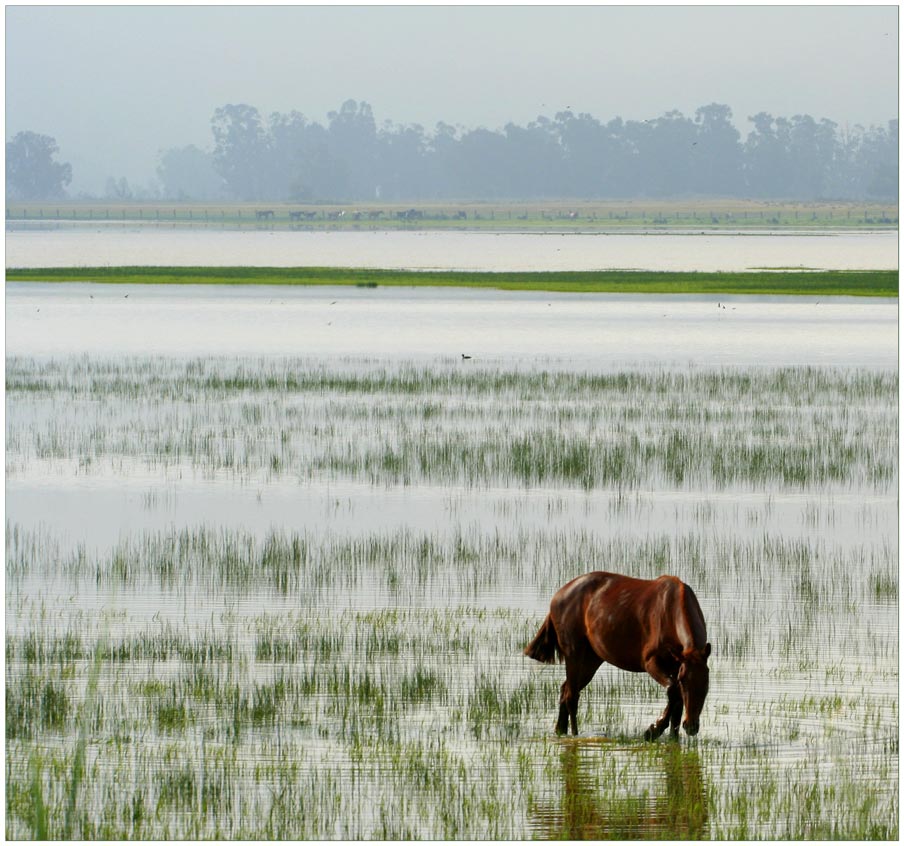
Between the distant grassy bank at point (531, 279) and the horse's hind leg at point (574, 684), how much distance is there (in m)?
51.2

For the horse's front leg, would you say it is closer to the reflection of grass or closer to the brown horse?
the brown horse

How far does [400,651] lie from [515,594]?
2.24 metres

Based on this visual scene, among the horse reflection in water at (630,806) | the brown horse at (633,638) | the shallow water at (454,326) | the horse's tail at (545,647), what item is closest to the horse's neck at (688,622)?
the brown horse at (633,638)

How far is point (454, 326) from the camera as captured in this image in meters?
46.2

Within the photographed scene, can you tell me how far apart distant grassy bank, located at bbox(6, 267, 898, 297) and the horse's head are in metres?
51.7

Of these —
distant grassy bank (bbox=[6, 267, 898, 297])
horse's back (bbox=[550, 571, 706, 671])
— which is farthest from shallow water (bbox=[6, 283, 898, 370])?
horse's back (bbox=[550, 571, 706, 671])

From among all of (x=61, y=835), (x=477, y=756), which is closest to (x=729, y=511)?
(x=477, y=756)

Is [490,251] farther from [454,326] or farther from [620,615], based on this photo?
[620,615]

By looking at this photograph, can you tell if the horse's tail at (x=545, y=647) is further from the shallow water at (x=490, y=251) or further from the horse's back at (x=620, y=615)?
the shallow water at (x=490, y=251)

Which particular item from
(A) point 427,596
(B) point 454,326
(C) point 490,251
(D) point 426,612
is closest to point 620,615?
(D) point 426,612

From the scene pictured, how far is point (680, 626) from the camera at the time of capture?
8.80m

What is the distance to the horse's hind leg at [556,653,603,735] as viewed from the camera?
9578mm

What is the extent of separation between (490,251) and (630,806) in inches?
4217

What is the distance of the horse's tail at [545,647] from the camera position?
31.9 feet
